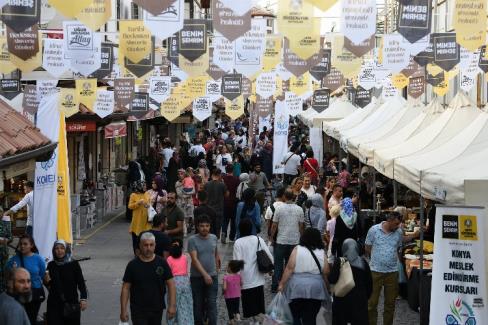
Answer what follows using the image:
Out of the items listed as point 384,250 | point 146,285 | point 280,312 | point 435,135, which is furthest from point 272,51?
point 146,285

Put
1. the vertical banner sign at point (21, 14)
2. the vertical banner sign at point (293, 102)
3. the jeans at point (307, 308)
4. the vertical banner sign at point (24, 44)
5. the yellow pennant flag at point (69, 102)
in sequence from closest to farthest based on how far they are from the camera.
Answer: the jeans at point (307, 308), the vertical banner sign at point (21, 14), the vertical banner sign at point (24, 44), the yellow pennant flag at point (69, 102), the vertical banner sign at point (293, 102)

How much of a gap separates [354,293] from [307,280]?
0.52m

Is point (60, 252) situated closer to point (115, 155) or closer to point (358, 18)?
point (358, 18)

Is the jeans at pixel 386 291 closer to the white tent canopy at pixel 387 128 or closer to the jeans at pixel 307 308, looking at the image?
the jeans at pixel 307 308

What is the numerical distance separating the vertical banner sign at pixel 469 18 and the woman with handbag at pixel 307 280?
5239 millimetres

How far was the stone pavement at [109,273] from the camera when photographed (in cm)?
1388

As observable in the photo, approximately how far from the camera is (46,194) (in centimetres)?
1402

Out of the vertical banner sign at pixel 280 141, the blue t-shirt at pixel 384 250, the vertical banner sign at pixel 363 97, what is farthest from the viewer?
the vertical banner sign at pixel 363 97

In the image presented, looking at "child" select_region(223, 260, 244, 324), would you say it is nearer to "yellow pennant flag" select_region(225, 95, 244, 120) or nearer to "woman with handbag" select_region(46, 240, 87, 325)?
"woman with handbag" select_region(46, 240, 87, 325)

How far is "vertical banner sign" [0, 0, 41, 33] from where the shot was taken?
41.6 ft

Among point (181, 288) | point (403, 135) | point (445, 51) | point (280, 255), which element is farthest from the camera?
point (445, 51)

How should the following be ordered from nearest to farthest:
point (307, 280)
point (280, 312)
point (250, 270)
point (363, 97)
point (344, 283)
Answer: point (344, 283) < point (307, 280) < point (280, 312) < point (250, 270) < point (363, 97)

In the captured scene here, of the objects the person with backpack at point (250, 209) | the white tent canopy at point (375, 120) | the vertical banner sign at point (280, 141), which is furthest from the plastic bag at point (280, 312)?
the vertical banner sign at point (280, 141)

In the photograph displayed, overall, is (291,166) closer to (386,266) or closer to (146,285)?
(386,266)
